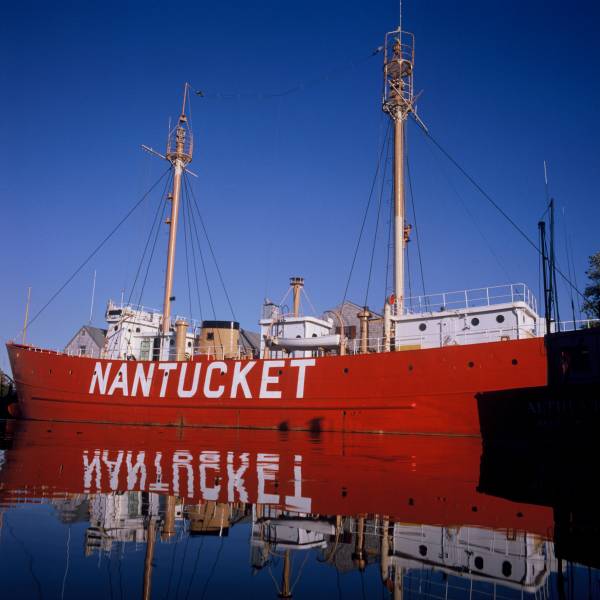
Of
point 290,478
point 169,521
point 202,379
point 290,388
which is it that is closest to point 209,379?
point 202,379

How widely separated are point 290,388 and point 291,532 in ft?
44.8

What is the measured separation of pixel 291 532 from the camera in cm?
456

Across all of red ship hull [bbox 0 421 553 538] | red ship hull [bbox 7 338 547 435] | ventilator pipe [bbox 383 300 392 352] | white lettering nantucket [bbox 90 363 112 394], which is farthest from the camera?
white lettering nantucket [bbox 90 363 112 394]

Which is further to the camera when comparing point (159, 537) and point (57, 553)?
point (159, 537)

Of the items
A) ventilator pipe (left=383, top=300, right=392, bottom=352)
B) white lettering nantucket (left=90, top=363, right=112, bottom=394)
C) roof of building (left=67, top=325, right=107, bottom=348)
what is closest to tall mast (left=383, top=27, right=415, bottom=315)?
ventilator pipe (left=383, top=300, right=392, bottom=352)

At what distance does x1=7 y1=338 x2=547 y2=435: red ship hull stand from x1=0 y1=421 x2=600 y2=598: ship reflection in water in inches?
265

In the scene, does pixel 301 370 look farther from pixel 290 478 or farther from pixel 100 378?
pixel 290 478

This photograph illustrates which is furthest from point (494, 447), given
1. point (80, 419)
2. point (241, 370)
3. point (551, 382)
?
point (80, 419)

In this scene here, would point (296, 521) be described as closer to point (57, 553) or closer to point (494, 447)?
point (57, 553)

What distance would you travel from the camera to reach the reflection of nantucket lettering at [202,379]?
18.4 metres

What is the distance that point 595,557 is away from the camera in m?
3.77

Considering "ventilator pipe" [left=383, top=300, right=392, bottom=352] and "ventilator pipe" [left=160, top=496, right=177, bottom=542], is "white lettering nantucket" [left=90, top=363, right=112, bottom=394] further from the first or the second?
"ventilator pipe" [left=160, top=496, right=177, bottom=542]

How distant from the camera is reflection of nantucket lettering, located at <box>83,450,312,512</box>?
19.7 ft

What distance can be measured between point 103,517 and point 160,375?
55.3ft
